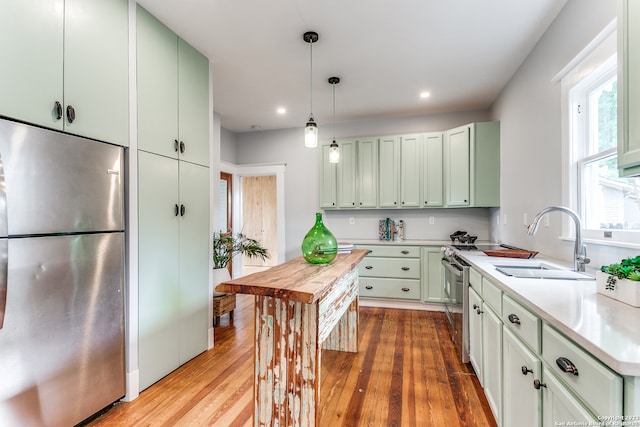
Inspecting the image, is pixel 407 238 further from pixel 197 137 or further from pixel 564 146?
pixel 197 137

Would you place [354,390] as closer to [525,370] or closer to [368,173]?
[525,370]

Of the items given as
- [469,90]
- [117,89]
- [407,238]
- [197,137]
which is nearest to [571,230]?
[469,90]

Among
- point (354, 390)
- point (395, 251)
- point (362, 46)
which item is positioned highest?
point (362, 46)

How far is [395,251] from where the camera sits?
405 centimetres

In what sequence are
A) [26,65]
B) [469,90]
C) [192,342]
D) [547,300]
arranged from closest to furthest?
1. [547,300]
2. [26,65]
3. [192,342]
4. [469,90]

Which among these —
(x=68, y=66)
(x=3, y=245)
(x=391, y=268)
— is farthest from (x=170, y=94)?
(x=391, y=268)

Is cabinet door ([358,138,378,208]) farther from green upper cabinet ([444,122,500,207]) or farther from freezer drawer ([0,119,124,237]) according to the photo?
freezer drawer ([0,119,124,237])

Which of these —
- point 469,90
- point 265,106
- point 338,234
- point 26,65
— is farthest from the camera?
point 338,234

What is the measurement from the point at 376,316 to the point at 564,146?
2609 millimetres

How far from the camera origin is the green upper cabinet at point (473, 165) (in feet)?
12.3

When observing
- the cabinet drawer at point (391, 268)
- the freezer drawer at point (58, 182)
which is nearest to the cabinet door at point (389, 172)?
the cabinet drawer at point (391, 268)

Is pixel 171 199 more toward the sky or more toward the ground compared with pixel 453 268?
more toward the sky

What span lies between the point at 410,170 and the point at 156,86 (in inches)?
125

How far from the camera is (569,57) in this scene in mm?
2066
